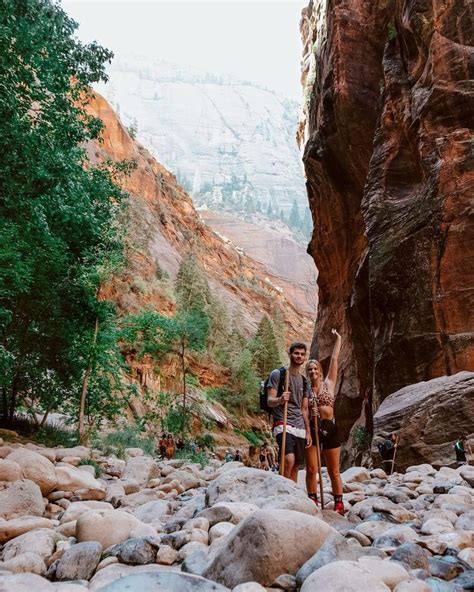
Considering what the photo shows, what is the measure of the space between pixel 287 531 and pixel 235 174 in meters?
185

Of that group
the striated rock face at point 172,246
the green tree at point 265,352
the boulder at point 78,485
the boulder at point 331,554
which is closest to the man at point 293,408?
the boulder at point 331,554

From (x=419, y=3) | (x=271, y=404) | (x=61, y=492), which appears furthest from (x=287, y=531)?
(x=419, y=3)

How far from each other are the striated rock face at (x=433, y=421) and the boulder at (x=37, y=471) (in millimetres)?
8312

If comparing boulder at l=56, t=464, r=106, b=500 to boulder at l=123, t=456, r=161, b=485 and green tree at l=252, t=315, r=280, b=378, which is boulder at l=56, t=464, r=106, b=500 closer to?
boulder at l=123, t=456, r=161, b=485

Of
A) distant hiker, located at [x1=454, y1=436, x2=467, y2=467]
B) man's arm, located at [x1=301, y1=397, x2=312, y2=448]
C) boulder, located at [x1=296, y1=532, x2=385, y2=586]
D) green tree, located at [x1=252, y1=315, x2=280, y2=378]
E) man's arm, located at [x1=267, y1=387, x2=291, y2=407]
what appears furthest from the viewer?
green tree, located at [x1=252, y1=315, x2=280, y2=378]

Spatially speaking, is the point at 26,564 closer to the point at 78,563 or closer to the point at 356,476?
the point at 78,563

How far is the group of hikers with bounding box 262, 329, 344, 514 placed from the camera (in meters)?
5.31

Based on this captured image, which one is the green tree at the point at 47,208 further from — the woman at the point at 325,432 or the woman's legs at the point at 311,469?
the woman's legs at the point at 311,469

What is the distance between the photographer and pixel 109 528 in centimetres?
390

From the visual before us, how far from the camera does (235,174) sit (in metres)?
182

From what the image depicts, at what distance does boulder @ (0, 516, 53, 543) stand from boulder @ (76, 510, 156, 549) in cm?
63

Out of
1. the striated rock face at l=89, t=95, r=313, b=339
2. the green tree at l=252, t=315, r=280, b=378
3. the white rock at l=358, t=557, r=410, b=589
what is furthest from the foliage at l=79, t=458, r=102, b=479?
the green tree at l=252, t=315, r=280, b=378

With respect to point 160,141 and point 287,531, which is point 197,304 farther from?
point 160,141

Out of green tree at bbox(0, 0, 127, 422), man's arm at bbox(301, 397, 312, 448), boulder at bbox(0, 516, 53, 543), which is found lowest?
boulder at bbox(0, 516, 53, 543)
